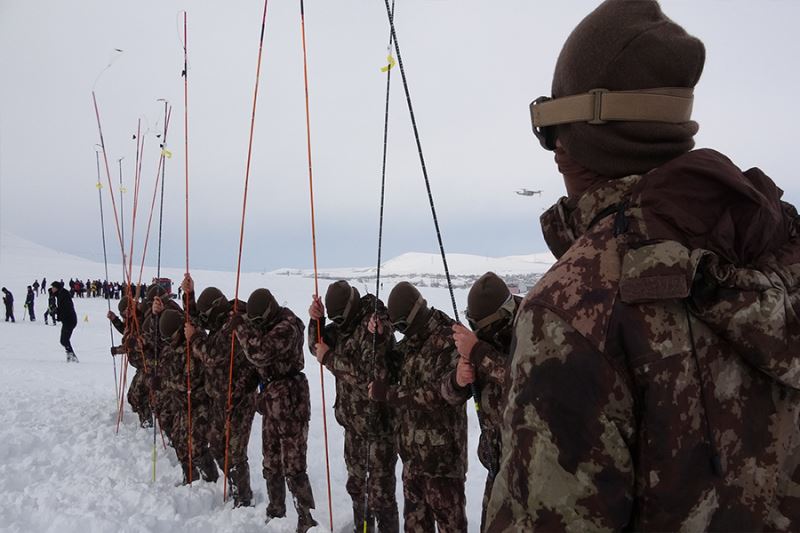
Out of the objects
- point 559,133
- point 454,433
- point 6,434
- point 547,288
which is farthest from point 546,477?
point 6,434

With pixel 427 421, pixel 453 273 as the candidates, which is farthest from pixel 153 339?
pixel 453 273

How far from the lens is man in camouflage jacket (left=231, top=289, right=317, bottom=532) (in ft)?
16.2

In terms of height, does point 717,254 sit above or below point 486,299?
above

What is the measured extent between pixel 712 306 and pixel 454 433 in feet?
10.7

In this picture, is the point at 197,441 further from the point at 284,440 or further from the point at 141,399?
the point at 141,399

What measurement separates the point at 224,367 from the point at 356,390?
194 cm

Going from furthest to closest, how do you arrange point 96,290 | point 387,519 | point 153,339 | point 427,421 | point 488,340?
1. point 96,290
2. point 153,339
3. point 387,519
4. point 427,421
5. point 488,340

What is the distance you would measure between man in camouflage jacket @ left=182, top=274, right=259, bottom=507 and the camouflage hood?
510cm

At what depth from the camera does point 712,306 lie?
0.91 metres

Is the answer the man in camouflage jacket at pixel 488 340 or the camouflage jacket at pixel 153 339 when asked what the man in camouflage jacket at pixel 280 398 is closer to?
the man in camouflage jacket at pixel 488 340

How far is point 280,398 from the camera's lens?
199 inches

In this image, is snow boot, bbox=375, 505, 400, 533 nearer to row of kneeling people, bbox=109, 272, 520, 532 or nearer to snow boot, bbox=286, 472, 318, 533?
row of kneeling people, bbox=109, 272, 520, 532

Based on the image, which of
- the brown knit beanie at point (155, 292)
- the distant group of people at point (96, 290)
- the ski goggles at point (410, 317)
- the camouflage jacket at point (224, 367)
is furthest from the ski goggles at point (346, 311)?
the distant group of people at point (96, 290)

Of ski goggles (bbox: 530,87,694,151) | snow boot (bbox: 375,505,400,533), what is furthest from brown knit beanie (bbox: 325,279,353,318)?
ski goggles (bbox: 530,87,694,151)
